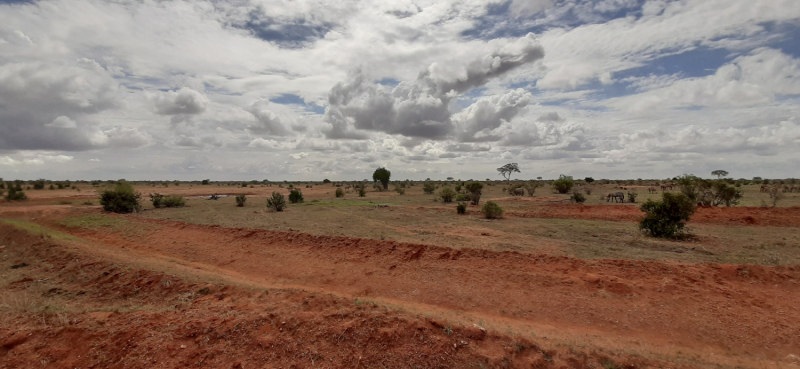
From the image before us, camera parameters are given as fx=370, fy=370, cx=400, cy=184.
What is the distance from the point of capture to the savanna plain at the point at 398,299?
5.53 m

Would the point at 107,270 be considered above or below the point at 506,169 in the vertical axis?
below

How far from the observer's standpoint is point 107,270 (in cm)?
952

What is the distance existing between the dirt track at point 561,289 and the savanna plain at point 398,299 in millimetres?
44

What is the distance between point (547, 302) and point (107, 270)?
10823mm

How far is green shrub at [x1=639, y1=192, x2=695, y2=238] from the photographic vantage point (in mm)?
14439

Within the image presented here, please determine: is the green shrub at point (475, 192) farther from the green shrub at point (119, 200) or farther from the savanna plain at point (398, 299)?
the green shrub at point (119, 200)

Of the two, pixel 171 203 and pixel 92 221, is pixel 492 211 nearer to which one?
pixel 92 221

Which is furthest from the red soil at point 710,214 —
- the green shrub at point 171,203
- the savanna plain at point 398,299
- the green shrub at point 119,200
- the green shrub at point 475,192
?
the green shrub at point 171,203

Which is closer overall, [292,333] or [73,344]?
[73,344]

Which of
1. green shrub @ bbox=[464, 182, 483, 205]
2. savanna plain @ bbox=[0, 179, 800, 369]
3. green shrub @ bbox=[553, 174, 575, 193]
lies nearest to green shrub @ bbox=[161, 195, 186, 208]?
savanna plain @ bbox=[0, 179, 800, 369]

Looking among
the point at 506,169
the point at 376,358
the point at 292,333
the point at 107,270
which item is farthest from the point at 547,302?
the point at 506,169

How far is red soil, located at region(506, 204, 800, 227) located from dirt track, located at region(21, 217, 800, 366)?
36.1 ft

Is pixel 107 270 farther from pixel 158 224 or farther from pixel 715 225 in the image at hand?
pixel 715 225

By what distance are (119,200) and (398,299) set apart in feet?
76.2
